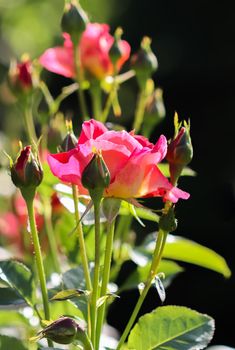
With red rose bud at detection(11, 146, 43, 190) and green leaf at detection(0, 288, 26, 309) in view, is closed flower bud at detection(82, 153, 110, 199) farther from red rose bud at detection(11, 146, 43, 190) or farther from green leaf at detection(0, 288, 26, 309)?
green leaf at detection(0, 288, 26, 309)

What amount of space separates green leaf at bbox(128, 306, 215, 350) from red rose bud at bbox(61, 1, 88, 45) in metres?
0.38

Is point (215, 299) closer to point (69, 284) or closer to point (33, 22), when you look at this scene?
point (33, 22)

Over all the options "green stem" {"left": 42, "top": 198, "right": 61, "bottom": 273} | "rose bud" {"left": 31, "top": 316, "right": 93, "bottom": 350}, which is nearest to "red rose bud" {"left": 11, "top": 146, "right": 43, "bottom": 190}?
"rose bud" {"left": 31, "top": 316, "right": 93, "bottom": 350}

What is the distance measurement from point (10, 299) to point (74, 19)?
1.11 feet

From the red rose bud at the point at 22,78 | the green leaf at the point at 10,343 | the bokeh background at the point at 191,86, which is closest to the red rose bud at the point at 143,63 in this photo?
the red rose bud at the point at 22,78

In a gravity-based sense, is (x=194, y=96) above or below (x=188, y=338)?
below

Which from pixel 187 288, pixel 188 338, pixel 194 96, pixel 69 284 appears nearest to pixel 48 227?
pixel 69 284

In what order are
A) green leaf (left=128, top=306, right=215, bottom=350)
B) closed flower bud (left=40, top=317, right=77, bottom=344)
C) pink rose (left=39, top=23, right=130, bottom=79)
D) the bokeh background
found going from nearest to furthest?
closed flower bud (left=40, top=317, right=77, bottom=344), green leaf (left=128, top=306, right=215, bottom=350), pink rose (left=39, top=23, right=130, bottom=79), the bokeh background

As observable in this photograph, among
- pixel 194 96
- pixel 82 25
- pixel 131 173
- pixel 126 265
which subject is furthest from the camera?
pixel 194 96

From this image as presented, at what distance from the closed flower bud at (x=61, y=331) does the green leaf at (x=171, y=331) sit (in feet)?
0.36

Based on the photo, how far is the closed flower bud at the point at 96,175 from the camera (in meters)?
0.75

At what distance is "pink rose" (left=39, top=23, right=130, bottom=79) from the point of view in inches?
45.7

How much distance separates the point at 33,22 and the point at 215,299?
3.53 feet

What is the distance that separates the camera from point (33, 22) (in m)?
3.13
